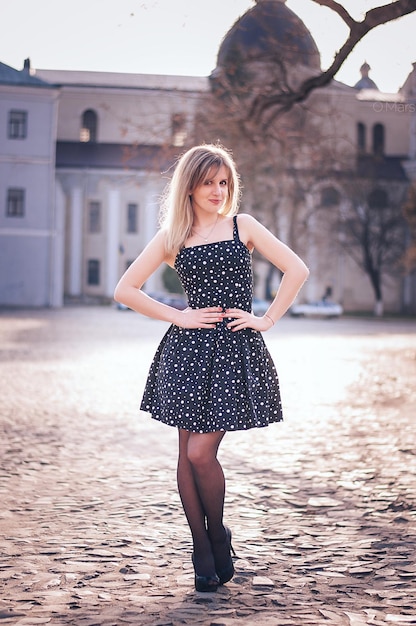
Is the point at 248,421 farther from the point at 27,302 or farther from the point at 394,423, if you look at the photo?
the point at 27,302

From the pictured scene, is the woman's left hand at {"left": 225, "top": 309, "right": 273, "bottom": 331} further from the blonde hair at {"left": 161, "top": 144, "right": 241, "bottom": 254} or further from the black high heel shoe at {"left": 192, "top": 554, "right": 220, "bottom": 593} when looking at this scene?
the black high heel shoe at {"left": 192, "top": 554, "right": 220, "bottom": 593}

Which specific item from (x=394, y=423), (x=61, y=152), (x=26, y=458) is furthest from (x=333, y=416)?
(x=61, y=152)

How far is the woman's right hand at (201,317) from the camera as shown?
4297 millimetres

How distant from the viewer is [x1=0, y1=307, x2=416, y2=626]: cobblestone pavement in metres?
4.11

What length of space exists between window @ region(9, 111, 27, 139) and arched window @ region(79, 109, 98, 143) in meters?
17.6

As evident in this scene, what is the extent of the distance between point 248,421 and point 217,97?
559 inches

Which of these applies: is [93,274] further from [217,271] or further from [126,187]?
[217,271]

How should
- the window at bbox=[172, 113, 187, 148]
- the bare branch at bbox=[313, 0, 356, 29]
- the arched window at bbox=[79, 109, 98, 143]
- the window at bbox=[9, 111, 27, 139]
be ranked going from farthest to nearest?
the arched window at bbox=[79, 109, 98, 143], the window at bbox=[9, 111, 27, 139], the window at bbox=[172, 113, 187, 148], the bare branch at bbox=[313, 0, 356, 29]

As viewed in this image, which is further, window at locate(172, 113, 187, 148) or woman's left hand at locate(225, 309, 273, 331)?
window at locate(172, 113, 187, 148)

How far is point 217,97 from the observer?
58.6 feet

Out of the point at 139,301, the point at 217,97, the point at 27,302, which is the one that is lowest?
the point at 27,302

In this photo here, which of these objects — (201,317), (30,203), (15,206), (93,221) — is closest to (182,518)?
(201,317)

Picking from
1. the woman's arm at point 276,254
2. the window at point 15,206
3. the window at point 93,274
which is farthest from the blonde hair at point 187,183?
the window at point 93,274

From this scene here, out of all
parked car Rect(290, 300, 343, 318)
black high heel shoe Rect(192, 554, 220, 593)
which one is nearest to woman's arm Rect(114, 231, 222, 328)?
black high heel shoe Rect(192, 554, 220, 593)
